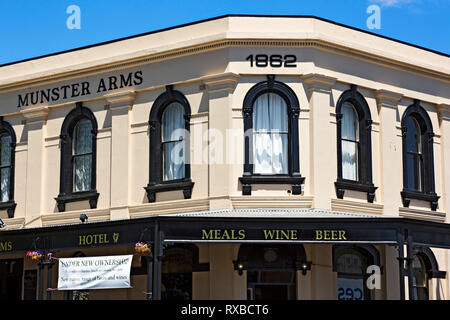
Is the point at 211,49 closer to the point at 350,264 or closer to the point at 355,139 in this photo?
the point at 355,139

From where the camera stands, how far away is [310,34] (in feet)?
76.7

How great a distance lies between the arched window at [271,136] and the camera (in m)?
22.9

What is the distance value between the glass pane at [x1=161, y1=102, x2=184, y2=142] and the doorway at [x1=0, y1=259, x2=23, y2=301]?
649cm

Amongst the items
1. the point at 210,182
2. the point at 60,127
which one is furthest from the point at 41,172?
the point at 210,182

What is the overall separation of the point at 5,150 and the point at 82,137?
3.26 m

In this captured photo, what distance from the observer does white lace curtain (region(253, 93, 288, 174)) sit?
23.4m

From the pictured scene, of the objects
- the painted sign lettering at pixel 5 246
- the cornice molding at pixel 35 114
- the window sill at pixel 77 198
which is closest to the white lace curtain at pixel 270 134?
the window sill at pixel 77 198

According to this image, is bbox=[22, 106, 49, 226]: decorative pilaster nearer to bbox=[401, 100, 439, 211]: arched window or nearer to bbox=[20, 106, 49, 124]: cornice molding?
bbox=[20, 106, 49, 124]: cornice molding

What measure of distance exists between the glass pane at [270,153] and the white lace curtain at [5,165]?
892cm

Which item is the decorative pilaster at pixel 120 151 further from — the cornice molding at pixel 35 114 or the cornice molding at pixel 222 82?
the cornice molding at pixel 222 82

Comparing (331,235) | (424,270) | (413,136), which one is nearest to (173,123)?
(331,235)

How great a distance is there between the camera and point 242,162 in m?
23.0

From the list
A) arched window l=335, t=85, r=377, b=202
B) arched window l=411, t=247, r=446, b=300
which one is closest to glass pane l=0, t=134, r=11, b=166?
arched window l=335, t=85, r=377, b=202

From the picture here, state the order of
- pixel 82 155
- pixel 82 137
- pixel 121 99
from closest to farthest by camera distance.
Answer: pixel 121 99 < pixel 82 155 < pixel 82 137
